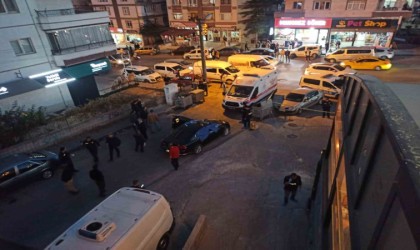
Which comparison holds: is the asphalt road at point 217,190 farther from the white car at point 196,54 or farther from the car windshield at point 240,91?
the white car at point 196,54

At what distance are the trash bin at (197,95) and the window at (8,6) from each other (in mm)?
13152

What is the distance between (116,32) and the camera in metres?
49.1

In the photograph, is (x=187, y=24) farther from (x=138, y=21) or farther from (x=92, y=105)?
(x=92, y=105)

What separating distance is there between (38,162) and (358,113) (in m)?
12.9

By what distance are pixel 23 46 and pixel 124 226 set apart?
17.8m

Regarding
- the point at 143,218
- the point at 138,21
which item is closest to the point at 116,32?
the point at 138,21

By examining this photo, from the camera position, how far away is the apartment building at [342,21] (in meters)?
29.8

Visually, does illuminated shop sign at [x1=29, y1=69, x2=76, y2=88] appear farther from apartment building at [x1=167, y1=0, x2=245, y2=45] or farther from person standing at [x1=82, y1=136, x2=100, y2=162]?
apartment building at [x1=167, y1=0, x2=245, y2=45]

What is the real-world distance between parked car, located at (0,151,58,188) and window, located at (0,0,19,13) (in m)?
11.3

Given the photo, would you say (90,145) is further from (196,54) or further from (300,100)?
(196,54)

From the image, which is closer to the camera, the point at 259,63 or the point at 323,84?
the point at 323,84

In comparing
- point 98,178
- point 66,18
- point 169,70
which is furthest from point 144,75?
point 98,178

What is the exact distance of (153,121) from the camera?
15.5 meters

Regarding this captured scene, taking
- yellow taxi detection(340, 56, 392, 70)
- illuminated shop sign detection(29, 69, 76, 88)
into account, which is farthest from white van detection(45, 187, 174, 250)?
yellow taxi detection(340, 56, 392, 70)
